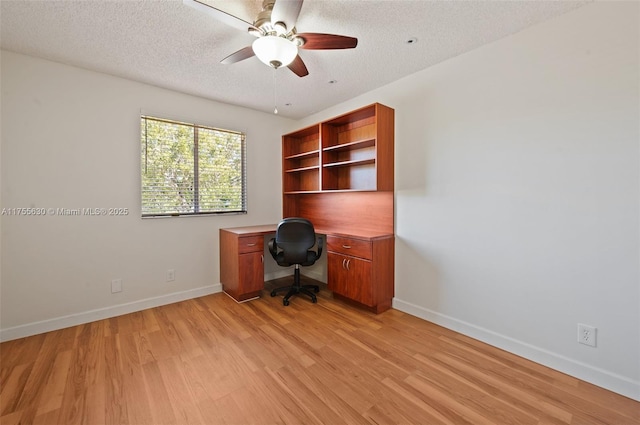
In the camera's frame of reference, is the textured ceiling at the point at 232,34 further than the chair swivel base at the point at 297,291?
No

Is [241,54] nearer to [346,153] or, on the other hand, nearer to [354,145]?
[354,145]

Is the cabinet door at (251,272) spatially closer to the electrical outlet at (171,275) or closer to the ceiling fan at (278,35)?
the electrical outlet at (171,275)

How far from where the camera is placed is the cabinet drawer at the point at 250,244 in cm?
323

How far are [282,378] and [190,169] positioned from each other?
2.68 meters

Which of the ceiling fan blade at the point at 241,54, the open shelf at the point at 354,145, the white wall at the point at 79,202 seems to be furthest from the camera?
the open shelf at the point at 354,145

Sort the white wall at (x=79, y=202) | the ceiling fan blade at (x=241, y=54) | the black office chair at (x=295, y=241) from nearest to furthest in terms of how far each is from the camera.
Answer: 1. the ceiling fan blade at (x=241, y=54)
2. the white wall at (x=79, y=202)
3. the black office chair at (x=295, y=241)

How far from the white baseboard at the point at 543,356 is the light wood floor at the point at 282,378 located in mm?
68

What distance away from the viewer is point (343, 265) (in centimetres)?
312

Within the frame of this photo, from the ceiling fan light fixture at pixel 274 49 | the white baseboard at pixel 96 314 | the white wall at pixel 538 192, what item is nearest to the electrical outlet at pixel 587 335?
the white wall at pixel 538 192

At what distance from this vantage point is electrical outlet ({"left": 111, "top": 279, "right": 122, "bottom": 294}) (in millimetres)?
2888

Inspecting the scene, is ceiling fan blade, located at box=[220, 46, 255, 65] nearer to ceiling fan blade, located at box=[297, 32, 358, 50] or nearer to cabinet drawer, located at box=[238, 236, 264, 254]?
ceiling fan blade, located at box=[297, 32, 358, 50]

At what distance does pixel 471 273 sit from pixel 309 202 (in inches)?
99.2

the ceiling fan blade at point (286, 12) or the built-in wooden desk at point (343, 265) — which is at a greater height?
the ceiling fan blade at point (286, 12)

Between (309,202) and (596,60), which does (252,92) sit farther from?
(596,60)
